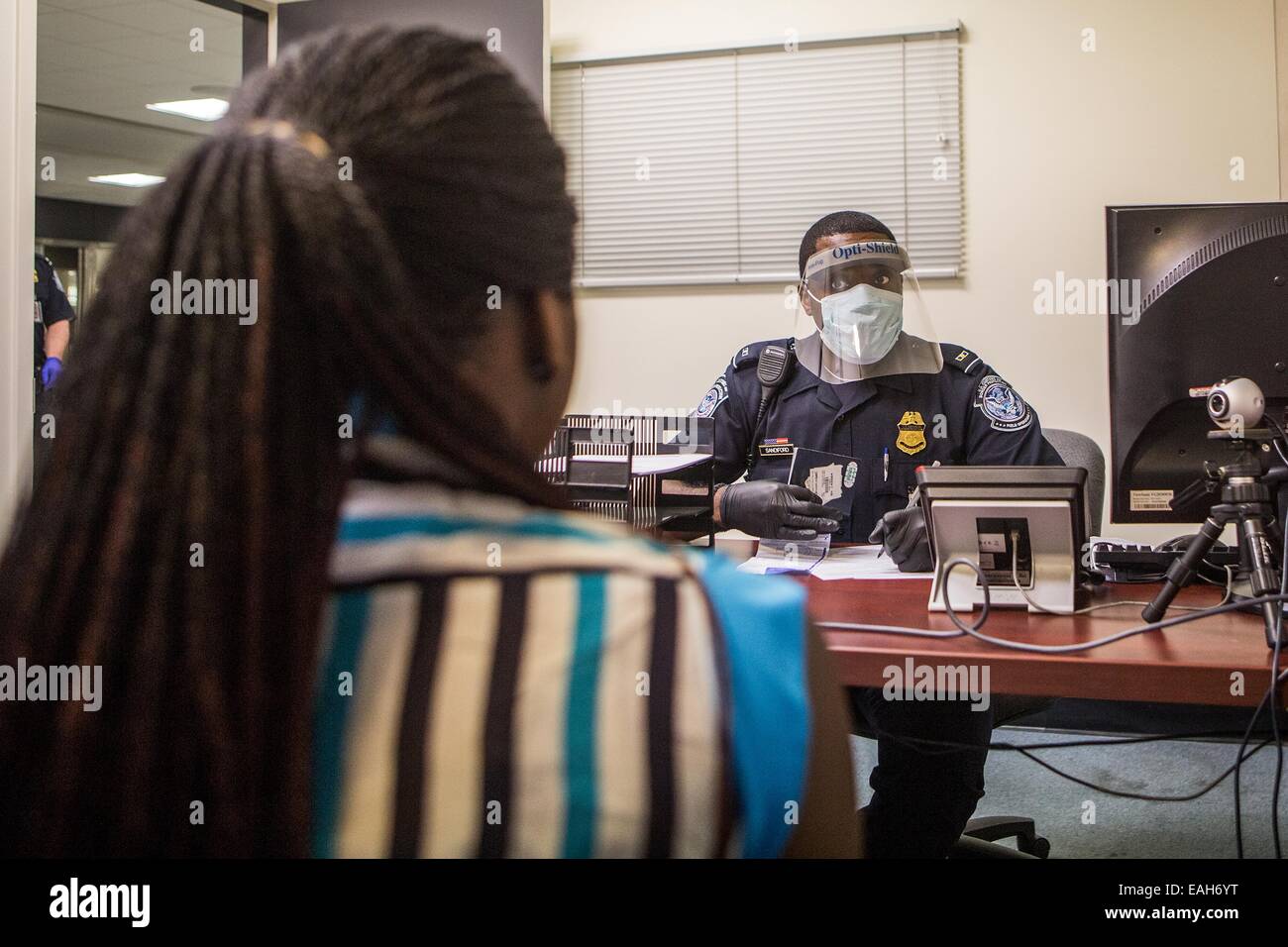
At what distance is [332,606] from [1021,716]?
1662mm

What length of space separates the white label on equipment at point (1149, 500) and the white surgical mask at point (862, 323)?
3.04 feet

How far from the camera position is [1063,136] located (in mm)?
3318

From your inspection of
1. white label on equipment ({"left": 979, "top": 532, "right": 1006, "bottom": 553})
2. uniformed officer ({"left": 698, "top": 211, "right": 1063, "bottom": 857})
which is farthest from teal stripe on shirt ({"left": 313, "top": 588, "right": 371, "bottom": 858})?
uniformed officer ({"left": 698, "top": 211, "right": 1063, "bottom": 857})

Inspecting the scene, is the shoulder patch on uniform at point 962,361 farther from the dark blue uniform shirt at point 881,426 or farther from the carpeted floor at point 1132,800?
the carpeted floor at point 1132,800

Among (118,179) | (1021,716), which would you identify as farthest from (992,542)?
(118,179)

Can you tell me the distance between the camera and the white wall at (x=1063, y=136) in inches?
125

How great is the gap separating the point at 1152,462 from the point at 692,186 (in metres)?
2.47

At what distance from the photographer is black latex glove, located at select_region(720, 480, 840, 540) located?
172cm

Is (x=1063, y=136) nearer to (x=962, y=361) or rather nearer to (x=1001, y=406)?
(x=962, y=361)

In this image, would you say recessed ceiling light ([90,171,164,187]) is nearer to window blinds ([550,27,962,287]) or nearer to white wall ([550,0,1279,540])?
window blinds ([550,27,962,287])

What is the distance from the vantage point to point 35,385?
10.1 feet
